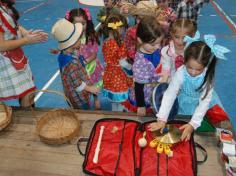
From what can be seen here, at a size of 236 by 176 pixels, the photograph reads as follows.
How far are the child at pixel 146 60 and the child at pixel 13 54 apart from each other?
2.73 ft

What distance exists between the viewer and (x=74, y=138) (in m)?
2.18

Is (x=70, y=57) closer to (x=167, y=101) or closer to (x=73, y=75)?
(x=73, y=75)

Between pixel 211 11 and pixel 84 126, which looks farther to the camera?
pixel 211 11

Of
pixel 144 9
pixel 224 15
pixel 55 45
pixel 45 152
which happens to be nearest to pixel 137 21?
pixel 144 9

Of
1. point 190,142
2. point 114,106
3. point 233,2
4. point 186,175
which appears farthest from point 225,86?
point 233,2

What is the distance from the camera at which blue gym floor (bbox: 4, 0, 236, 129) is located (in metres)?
4.07

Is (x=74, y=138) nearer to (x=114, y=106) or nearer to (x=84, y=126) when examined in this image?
(x=84, y=126)

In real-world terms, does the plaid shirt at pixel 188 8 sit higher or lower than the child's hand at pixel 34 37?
lower

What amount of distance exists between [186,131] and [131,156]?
0.44 meters

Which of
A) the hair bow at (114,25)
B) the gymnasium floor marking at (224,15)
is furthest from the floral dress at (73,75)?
the gymnasium floor marking at (224,15)

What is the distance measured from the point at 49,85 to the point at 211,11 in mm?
5019

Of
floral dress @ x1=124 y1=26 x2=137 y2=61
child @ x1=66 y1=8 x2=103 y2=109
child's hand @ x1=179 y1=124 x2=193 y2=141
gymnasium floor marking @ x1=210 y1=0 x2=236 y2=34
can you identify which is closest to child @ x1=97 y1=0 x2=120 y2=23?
child @ x1=66 y1=8 x2=103 y2=109

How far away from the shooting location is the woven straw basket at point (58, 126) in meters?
2.08

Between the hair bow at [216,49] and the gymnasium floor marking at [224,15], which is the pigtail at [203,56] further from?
the gymnasium floor marking at [224,15]
